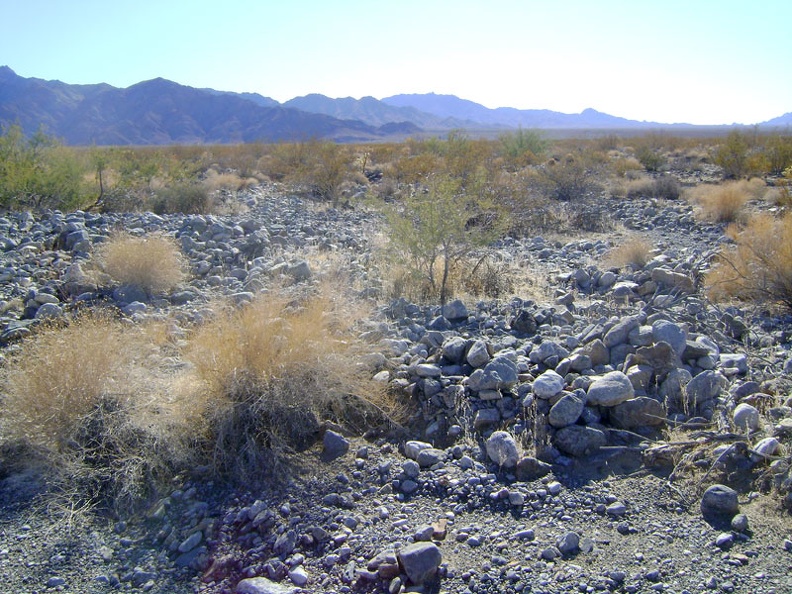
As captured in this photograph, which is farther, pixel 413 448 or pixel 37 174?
pixel 37 174

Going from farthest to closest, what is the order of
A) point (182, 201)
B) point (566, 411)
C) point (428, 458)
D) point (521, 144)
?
point (521, 144) → point (182, 201) → point (566, 411) → point (428, 458)

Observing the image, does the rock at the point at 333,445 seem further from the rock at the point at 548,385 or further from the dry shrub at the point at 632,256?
the dry shrub at the point at 632,256

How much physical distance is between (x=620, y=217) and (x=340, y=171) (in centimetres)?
810

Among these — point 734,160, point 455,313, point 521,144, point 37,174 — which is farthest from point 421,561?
point 521,144

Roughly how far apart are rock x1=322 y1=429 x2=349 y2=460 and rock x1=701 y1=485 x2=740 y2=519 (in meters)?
2.26

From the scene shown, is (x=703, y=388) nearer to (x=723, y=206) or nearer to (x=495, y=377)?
(x=495, y=377)

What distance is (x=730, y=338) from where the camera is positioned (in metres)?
5.64

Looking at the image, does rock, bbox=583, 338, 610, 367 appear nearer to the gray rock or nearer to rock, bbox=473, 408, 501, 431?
the gray rock

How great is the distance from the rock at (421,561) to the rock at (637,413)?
1809mm

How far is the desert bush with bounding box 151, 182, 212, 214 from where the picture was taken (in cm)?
1392

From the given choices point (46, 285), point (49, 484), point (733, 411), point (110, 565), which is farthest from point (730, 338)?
point (46, 285)

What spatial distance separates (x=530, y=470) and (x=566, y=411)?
550mm

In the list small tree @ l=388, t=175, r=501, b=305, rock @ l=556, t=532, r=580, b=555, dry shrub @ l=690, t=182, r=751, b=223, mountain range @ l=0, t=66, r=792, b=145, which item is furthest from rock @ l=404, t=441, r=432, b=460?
mountain range @ l=0, t=66, r=792, b=145

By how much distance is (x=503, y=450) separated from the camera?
401 centimetres
